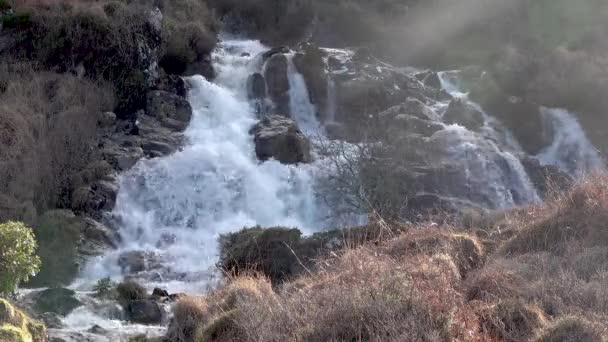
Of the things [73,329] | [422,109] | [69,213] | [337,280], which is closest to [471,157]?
[422,109]

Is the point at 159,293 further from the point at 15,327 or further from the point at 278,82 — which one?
the point at 278,82

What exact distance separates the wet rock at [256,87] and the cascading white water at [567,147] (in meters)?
10.7

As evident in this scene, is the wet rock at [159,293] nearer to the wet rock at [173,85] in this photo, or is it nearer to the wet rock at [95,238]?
the wet rock at [95,238]

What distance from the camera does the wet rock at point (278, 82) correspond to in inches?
1068

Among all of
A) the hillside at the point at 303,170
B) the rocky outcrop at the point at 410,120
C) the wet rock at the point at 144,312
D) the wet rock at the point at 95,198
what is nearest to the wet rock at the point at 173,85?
the hillside at the point at 303,170

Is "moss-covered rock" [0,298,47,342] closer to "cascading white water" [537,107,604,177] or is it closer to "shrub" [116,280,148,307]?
"shrub" [116,280,148,307]

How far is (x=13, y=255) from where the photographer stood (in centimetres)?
1027

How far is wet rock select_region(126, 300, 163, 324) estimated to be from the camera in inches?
538

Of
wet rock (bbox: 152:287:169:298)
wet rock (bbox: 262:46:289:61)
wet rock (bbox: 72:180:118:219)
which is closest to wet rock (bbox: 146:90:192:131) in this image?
wet rock (bbox: 72:180:118:219)

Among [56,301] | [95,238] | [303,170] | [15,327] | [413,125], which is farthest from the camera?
[413,125]

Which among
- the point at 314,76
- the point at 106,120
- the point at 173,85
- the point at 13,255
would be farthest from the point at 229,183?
the point at 13,255

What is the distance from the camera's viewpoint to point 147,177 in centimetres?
2117

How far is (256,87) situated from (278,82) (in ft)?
3.00

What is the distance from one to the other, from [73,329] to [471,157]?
580 inches
